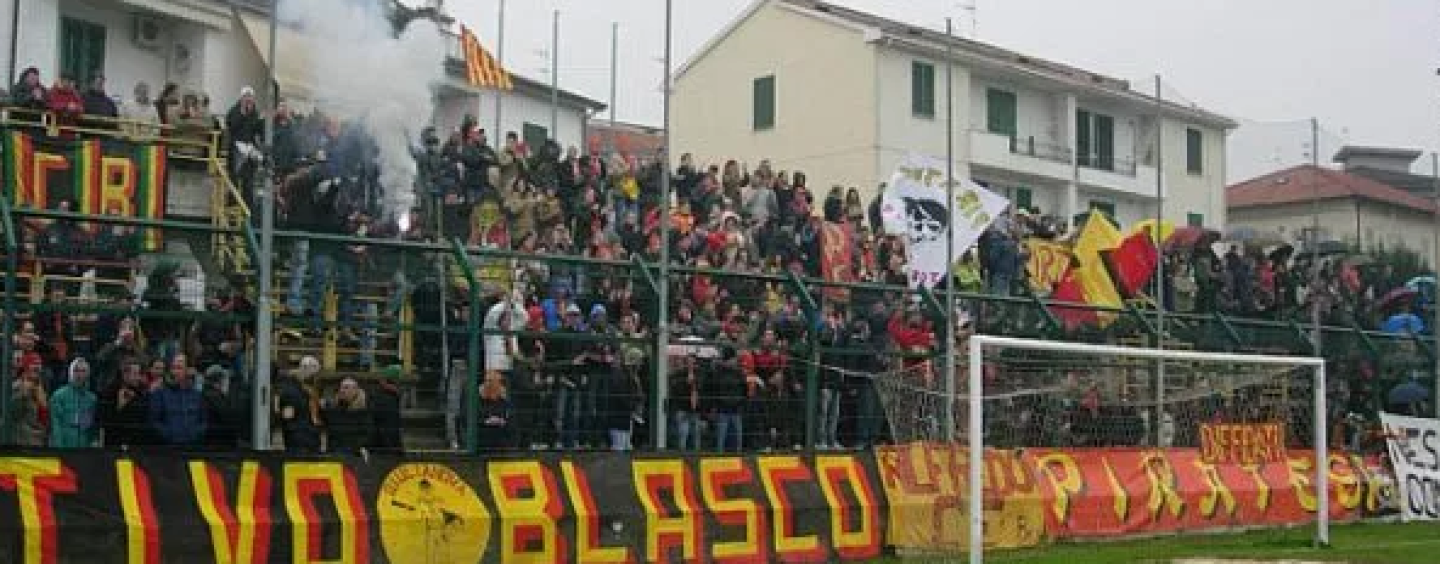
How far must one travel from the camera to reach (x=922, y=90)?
42250 mm

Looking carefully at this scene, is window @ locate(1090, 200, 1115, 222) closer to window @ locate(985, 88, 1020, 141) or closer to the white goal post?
window @ locate(985, 88, 1020, 141)

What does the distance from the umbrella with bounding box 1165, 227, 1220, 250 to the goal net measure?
617 centimetres

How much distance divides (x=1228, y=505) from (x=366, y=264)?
34.2 feet

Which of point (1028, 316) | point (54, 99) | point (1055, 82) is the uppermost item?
point (1055, 82)

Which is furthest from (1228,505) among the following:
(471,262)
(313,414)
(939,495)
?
(313,414)

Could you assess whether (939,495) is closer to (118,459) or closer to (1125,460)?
(1125,460)

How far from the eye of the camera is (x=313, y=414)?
1423 centimetres

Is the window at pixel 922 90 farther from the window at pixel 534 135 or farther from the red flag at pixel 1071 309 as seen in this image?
the red flag at pixel 1071 309

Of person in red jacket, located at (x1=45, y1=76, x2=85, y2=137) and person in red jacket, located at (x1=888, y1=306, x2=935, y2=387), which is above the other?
person in red jacket, located at (x1=45, y1=76, x2=85, y2=137)

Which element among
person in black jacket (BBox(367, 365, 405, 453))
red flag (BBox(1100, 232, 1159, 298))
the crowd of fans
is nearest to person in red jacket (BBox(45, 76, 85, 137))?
the crowd of fans

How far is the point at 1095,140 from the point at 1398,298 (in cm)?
1958

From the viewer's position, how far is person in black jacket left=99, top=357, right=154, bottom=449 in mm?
13242

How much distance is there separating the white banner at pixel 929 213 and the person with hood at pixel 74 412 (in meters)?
8.85

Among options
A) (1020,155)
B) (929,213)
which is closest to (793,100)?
(1020,155)
